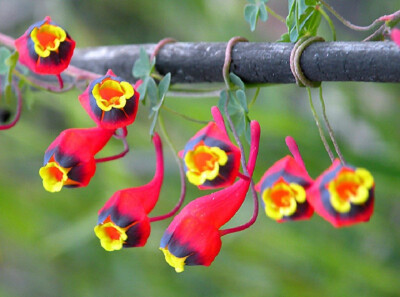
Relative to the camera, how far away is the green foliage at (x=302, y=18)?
500mm

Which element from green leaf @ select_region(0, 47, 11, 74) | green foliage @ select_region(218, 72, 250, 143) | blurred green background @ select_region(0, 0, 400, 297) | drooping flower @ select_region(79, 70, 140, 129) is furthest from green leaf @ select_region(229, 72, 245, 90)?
blurred green background @ select_region(0, 0, 400, 297)

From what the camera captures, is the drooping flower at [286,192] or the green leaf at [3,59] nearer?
the drooping flower at [286,192]

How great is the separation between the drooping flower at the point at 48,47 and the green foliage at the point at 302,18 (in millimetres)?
197

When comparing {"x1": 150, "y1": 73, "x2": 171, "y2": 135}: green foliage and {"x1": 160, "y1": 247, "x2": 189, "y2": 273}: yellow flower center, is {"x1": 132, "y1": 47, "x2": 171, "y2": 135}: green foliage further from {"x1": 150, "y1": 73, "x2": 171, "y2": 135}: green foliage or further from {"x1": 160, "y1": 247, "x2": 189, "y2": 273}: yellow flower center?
{"x1": 160, "y1": 247, "x2": 189, "y2": 273}: yellow flower center

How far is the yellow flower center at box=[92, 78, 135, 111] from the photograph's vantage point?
19.0 inches

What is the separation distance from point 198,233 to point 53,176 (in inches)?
5.4

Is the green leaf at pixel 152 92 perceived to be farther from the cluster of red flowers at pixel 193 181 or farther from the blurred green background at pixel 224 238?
the blurred green background at pixel 224 238

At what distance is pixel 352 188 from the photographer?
0.39 meters

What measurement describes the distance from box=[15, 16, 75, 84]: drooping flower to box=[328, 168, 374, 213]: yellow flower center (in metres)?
0.28

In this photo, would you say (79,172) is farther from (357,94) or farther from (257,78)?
(357,94)

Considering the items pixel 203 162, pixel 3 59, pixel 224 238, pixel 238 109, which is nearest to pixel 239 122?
pixel 238 109

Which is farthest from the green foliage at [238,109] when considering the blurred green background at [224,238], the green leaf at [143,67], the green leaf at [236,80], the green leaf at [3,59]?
the blurred green background at [224,238]

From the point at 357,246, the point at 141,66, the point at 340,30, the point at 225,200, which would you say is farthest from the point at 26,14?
the point at 225,200

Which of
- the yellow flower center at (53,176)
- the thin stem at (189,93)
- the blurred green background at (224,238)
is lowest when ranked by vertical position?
the blurred green background at (224,238)
